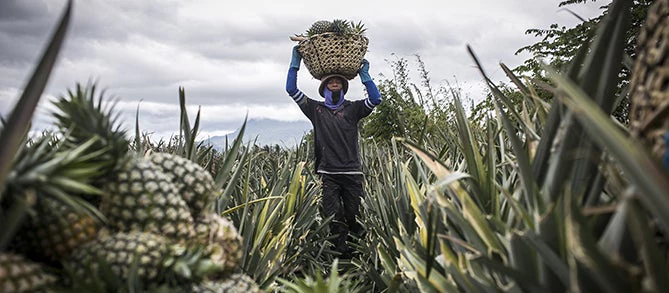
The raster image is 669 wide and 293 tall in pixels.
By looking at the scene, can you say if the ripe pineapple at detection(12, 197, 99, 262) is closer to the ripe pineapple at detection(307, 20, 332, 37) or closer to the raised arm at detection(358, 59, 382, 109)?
the ripe pineapple at detection(307, 20, 332, 37)

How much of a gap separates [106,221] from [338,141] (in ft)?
11.3

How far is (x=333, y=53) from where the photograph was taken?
367 cm

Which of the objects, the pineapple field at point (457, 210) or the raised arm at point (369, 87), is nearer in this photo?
the pineapple field at point (457, 210)

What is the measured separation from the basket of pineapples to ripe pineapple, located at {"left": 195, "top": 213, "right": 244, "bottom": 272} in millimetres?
2764

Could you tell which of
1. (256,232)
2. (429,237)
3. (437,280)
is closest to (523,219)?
(429,237)

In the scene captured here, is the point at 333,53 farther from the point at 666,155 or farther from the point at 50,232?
the point at 666,155

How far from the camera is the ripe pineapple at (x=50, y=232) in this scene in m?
0.72

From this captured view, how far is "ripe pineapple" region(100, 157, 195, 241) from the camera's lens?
0.80 m

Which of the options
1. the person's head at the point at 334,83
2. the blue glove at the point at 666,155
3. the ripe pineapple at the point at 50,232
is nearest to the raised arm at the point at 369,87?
the person's head at the point at 334,83

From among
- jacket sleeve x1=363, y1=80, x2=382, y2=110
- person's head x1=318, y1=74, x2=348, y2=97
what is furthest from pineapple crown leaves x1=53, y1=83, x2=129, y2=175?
jacket sleeve x1=363, y1=80, x2=382, y2=110

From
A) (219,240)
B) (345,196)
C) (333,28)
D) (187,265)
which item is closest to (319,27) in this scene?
(333,28)

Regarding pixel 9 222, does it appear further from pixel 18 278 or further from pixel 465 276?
pixel 465 276

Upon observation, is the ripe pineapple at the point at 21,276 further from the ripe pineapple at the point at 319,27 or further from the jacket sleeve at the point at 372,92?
the jacket sleeve at the point at 372,92

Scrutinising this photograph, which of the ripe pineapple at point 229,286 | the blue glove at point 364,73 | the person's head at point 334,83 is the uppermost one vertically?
the blue glove at point 364,73
